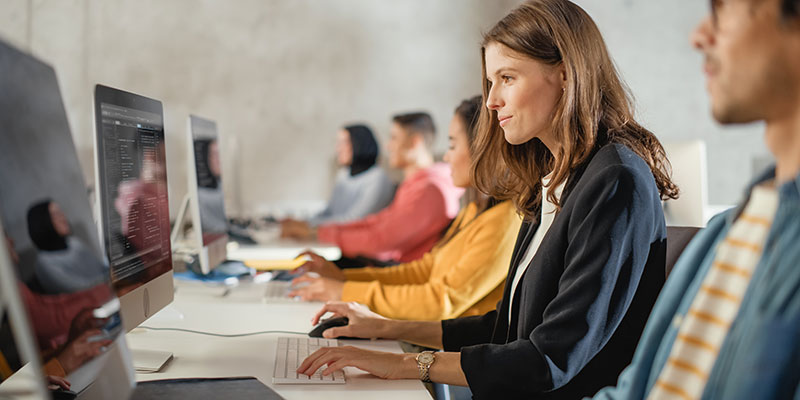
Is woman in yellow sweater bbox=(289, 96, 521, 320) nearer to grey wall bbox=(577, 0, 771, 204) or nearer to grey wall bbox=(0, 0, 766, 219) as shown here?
grey wall bbox=(577, 0, 771, 204)

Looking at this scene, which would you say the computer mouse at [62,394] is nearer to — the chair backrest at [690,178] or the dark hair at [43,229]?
the dark hair at [43,229]

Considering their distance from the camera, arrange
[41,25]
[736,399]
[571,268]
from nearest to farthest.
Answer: [736,399] → [571,268] → [41,25]

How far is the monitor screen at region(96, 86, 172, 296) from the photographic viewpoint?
1.24m

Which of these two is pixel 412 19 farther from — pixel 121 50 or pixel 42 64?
pixel 42 64

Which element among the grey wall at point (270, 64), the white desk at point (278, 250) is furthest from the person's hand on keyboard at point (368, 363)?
the grey wall at point (270, 64)

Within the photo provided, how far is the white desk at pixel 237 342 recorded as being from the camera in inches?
48.4

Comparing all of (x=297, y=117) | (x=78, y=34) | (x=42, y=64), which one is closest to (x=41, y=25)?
(x=78, y=34)

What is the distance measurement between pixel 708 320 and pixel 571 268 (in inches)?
18.4

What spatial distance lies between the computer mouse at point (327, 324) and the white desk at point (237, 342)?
0.06 meters

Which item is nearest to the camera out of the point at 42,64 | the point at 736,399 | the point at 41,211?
the point at 736,399

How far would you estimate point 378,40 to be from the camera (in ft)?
18.6

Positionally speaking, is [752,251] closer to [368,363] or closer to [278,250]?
[368,363]

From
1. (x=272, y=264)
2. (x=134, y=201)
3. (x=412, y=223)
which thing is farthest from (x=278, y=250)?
(x=134, y=201)

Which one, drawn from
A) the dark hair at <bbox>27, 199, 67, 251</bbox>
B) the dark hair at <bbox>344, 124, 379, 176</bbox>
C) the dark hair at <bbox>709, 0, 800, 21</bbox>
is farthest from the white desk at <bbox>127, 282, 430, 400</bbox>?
the dark hair at <bbox>344, 124, 379, 176</bbox>
